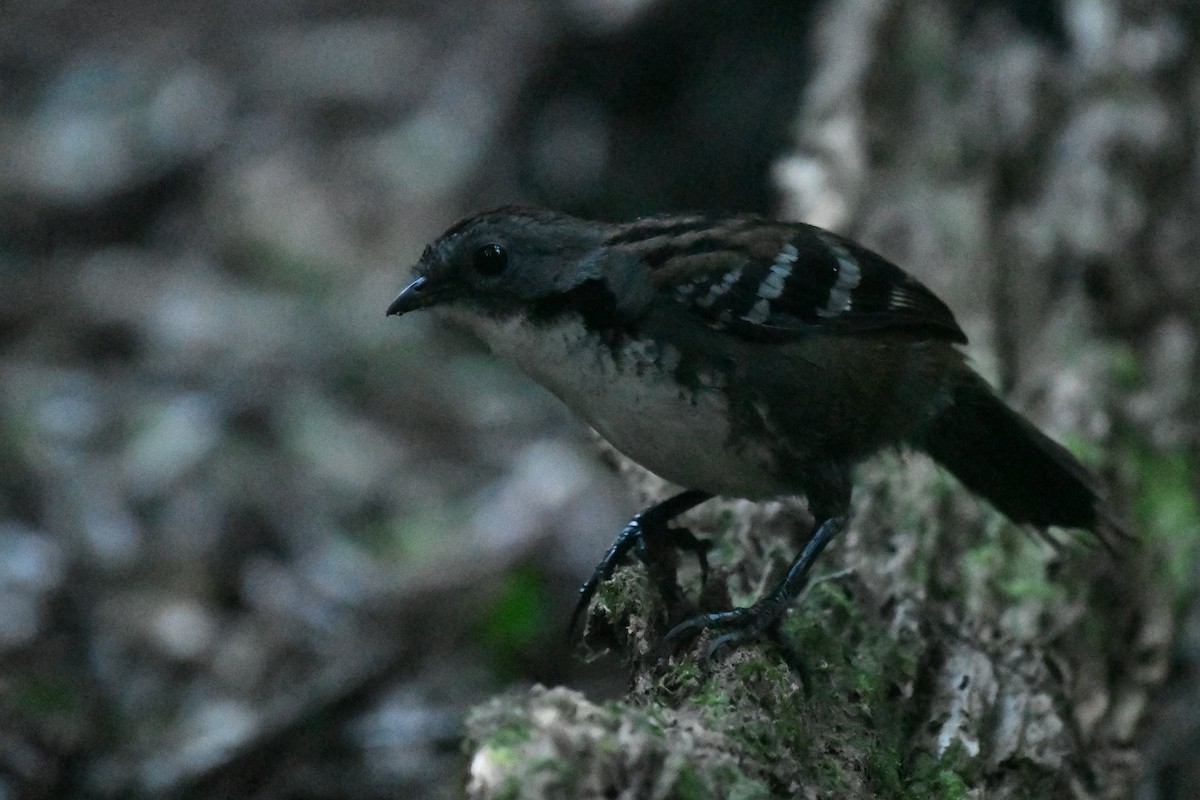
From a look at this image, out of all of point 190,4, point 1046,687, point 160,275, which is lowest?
point 1046,687

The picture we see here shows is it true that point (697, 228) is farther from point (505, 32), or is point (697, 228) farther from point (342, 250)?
point (505, 32)

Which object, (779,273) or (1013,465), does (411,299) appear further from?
(1013,465)

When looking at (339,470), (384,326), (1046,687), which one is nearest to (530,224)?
(1046,687)

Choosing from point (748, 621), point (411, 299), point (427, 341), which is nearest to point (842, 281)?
point (748, 621)

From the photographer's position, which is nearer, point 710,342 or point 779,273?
point 710,342

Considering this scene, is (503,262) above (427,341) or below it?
below

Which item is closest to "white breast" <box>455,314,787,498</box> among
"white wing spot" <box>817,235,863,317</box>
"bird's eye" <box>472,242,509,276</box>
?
"bird's eye" <box>472,242,509,276</box>
